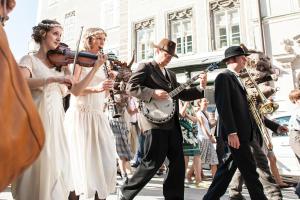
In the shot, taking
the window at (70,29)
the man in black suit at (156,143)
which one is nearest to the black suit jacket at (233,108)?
the man in black suit at (156,143)

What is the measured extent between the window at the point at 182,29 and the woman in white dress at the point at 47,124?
14978 mm

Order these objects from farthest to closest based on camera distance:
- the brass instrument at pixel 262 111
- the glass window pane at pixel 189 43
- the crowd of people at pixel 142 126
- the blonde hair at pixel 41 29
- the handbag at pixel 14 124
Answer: the glass window pane at pixel 189 43 < the brass instrument at pixel 262 111 < the blonde hair at pixel 41 29 < the crowd of people at pixel 142 126 < the handbag at pixel 14 124

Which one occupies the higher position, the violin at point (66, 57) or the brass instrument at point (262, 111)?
the violin at point (66, 57)

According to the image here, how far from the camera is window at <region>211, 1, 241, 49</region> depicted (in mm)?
16344

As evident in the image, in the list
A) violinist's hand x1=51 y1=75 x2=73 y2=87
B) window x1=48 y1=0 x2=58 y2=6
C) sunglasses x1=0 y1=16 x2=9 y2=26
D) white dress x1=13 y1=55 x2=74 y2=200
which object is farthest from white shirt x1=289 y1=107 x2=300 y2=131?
window x1=48 y1=0 x2=58 y2=6

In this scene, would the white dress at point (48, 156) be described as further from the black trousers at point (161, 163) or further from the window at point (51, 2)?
the window at point (51, 2)

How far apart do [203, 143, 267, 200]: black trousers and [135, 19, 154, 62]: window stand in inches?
619

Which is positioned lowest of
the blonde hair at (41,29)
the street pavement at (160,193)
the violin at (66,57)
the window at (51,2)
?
the street pavement at (160,193)

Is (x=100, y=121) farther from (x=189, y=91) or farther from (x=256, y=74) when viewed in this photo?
(x=256, y=74)

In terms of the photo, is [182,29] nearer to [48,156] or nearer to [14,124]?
[48,156]

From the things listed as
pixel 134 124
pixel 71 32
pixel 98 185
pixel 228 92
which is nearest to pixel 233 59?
pixel 228 92

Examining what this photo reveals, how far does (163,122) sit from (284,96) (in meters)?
11.7

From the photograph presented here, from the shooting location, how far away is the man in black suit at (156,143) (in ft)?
11.8

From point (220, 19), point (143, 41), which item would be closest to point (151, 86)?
point (220, 19)
